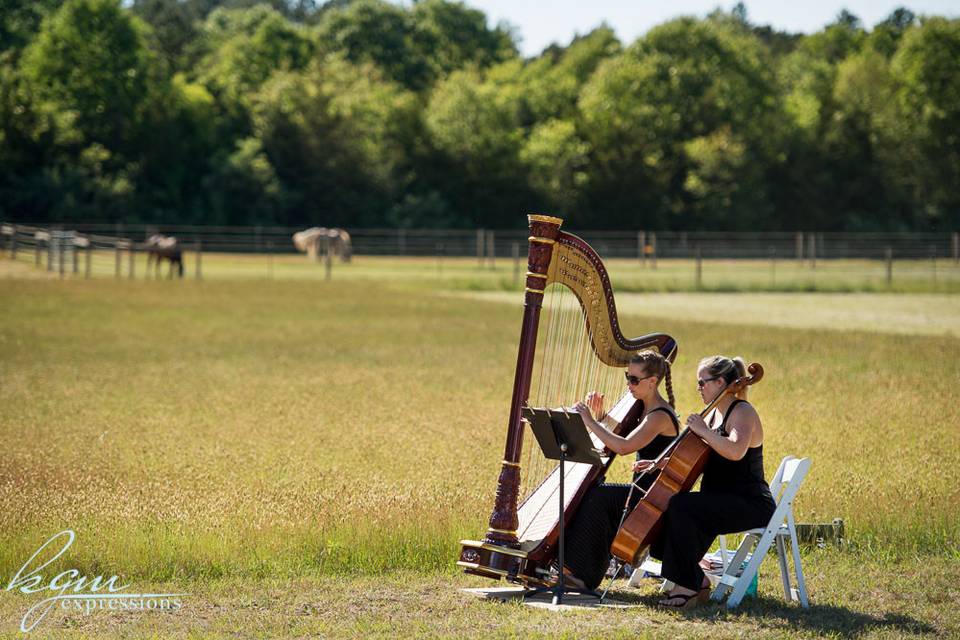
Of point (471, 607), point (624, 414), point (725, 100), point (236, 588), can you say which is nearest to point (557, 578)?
point (471, 607)

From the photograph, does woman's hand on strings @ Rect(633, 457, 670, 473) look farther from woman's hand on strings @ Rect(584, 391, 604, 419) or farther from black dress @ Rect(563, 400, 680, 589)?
Answer: woman's hand on strings @ Rect(584, 391, 604, 419)

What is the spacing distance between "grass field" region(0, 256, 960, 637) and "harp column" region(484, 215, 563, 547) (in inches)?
17.5

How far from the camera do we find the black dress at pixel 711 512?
6.70 meters

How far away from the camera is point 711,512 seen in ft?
22.0

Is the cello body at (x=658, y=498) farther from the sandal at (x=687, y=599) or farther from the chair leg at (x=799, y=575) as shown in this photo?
the chair leg at (x=799, y=575)

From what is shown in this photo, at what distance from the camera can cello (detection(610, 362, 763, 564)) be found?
663 cm

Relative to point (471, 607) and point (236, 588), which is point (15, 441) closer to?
point (236, 588)

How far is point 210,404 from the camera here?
49.3ft

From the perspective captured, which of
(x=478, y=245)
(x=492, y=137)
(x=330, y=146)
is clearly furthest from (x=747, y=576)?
(x=492, y=137)

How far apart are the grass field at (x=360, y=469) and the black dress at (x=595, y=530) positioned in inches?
12.3

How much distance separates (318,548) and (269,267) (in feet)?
137


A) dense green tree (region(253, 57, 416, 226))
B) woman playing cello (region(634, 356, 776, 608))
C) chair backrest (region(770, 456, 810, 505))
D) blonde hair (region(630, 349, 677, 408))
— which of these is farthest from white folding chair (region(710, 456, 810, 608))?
dense green tree (region(253, 57, 416, 226))

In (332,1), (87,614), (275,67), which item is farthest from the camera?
(332,1)

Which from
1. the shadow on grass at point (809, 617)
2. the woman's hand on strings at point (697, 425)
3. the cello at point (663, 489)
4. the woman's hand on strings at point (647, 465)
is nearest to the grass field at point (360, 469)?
the shadow on grass at point (809, 617)
